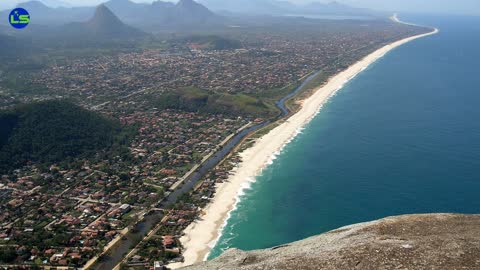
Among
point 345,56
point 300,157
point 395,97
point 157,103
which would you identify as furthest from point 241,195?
point 345,56

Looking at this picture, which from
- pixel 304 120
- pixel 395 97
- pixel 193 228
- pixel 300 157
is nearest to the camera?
pixel 193 228

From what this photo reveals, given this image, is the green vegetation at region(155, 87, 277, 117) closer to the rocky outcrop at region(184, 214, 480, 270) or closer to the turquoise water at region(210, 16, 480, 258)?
the turquoise water at region(210, 16, 480, 258)

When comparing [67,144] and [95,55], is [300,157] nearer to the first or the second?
[67,144]

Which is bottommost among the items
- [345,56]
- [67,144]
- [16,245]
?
[16,245]

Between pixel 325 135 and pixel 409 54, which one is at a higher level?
pixel 409 54

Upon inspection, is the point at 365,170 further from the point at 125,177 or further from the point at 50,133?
the point at 50,133

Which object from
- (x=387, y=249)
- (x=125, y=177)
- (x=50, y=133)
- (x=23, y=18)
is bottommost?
(x=125, y=177)

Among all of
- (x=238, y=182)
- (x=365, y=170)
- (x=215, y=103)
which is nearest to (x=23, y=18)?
(x=238, y=182)
